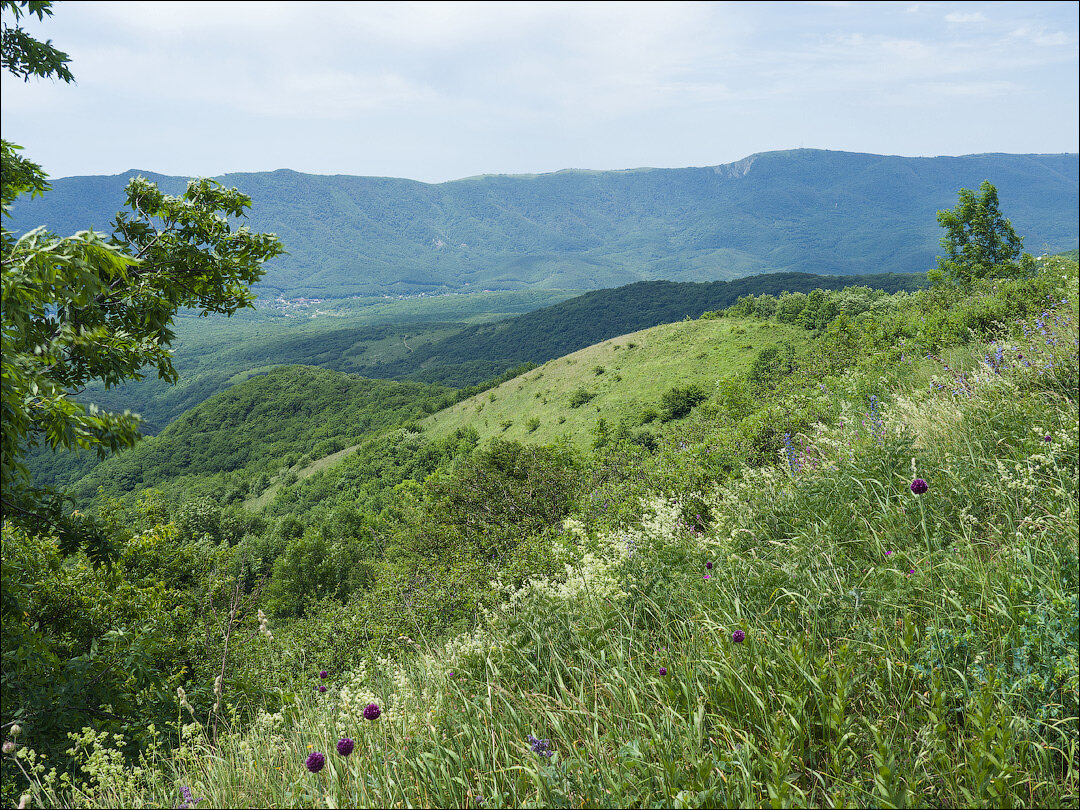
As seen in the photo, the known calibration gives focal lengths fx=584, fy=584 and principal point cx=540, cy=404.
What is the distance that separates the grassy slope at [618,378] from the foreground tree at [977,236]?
12.6m

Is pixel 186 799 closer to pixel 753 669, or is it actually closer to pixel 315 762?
pixel 315 762

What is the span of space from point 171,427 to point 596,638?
155 metres

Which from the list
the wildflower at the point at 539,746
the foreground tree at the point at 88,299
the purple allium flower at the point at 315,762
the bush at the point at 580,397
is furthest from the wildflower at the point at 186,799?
the bush at the point at 580,397

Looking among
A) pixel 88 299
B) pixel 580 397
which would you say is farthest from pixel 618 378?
pixel 88 299

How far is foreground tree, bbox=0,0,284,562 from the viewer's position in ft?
10.3

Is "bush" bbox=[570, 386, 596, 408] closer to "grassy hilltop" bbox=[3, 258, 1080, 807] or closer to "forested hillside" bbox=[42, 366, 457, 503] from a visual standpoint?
"grassy hilltop" bbox=[3, 258, 1080, 807]

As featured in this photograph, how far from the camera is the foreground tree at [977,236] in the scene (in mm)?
41625

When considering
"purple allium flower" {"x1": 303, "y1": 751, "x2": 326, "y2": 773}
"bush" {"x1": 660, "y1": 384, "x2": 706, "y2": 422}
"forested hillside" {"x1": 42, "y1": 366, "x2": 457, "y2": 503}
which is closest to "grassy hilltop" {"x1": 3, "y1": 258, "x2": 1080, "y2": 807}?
"purple allium flower" {"x1": 303, "y1": 751, "x2": 326, "y2": 773}

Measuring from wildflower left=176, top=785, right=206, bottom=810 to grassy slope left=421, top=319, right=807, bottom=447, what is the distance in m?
31.2

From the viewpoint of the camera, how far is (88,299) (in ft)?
11.2

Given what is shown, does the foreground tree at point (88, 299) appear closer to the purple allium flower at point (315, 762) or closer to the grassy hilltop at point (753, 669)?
the grassy hilltop at point (753, 669)

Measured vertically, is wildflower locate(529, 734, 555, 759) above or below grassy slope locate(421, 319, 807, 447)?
above

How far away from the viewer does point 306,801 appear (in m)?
2.61

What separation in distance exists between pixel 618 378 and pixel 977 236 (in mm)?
27861
